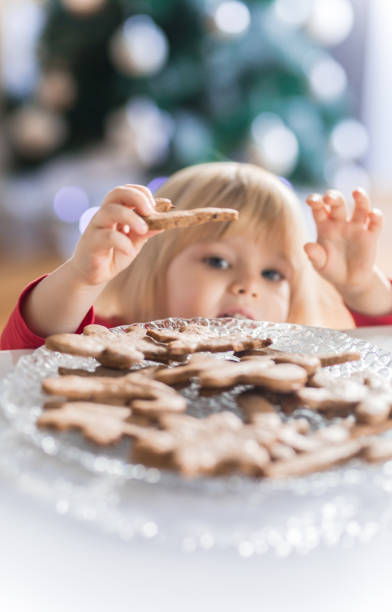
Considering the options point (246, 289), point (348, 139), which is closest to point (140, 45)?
point (348, 139)

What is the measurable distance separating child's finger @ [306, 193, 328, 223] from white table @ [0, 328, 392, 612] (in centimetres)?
58

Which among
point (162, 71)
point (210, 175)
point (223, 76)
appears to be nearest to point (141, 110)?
point (162, 71)

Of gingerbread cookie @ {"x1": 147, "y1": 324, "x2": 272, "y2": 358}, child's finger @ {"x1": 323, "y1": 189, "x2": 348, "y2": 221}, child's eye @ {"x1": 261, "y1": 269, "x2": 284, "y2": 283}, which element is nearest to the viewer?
gingerbread cookie @ {"x1": 147, "y1": 324, "x2": 272, "y2": 358}

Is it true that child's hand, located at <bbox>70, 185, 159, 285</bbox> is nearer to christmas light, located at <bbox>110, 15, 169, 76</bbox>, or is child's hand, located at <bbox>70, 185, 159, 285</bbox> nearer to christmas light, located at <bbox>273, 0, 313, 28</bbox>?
christmas light, located at <bbox>110, 15, 169, 76</bbox>

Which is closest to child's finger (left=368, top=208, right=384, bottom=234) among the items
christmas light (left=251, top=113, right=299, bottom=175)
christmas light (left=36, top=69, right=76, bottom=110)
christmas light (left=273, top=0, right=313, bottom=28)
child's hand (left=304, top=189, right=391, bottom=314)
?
child's hand (left=304, top=189, right=391, bottom=314)

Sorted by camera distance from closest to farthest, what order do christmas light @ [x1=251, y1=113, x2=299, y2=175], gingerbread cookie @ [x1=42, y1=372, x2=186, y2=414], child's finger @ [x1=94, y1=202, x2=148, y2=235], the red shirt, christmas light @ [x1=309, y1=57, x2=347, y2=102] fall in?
gingerbread cookie @ [x1=42, y1=372, x2=186, y2=414] → child's finger @ [x1=94, y1=202, x2=148, y2=235] → the red shirt → christmas light @ [x1=251, y1=113, x2=299, y2=175] → christmas light @ [x1=309, y1=57, x2=347, y2=102]

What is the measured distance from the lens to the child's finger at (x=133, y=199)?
70 centimetres

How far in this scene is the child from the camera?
2.49 ft

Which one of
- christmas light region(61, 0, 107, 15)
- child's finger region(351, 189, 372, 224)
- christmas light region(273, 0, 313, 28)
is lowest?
child's finger region(351, 189, 372, 224)

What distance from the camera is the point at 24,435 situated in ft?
1.39

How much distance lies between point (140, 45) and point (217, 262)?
142 centimetres

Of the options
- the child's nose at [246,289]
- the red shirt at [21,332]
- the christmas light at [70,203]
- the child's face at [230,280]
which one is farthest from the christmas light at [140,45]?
the red shirt at [21,332]

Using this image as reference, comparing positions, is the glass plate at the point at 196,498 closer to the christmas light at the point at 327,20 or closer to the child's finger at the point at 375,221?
the child's finger at the point at 375,221

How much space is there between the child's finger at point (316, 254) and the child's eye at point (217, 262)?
0.51 feet
